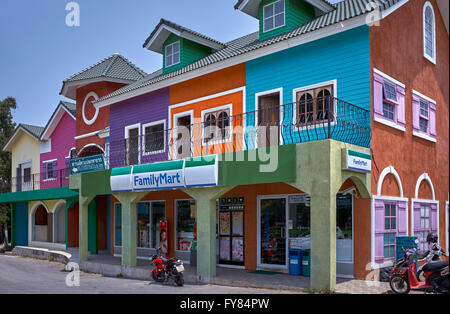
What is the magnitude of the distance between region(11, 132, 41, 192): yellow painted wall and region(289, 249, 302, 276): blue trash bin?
1912cm

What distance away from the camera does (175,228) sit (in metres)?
18.0

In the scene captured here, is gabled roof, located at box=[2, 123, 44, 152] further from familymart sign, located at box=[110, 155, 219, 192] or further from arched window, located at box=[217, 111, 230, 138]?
arched window, located at box=[217, 111, 230, 138]

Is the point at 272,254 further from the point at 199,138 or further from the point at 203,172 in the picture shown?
the point at 199,138

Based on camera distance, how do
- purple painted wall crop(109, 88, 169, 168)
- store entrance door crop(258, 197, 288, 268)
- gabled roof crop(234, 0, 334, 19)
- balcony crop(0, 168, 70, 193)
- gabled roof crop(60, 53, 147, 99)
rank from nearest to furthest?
store entrance door crop(258, 197, 288, 268) < gabled roof crop(234, 0, 334, 19) < purple painted wall crop(109, 88, 169, 168) < gabled roof crop(60, 53, 147, 99) < balcony crop(0, 168, 70, 193)

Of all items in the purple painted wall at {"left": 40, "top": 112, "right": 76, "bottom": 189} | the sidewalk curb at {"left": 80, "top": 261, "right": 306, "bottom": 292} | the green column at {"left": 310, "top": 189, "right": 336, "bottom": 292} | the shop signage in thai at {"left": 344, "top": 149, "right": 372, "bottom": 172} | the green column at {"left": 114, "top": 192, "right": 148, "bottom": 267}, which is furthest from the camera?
the purple painted wall at {"left": 40, "top": 112, "right": 76, "bottom": 189}

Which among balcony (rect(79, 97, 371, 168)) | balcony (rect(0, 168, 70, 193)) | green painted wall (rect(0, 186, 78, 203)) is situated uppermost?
balcony (rect(79, 97, 371, 168))

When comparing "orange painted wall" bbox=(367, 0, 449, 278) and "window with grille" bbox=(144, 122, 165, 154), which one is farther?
"window with grille" bbox=(144, 122, 165, 154)

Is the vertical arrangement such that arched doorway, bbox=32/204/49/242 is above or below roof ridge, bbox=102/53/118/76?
below

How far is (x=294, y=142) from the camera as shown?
13586 millimetres

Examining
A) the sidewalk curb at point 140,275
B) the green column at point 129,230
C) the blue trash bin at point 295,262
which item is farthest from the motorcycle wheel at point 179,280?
the green column at point 129,230

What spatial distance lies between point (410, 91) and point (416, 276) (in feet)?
20.8

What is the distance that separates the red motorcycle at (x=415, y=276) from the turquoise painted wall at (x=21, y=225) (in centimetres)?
2423

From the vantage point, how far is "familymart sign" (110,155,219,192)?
13.0 m

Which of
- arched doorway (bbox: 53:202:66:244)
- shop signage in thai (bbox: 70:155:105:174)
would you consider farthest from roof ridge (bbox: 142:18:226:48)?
arched doorway (bbox: 53:202:66:244)
